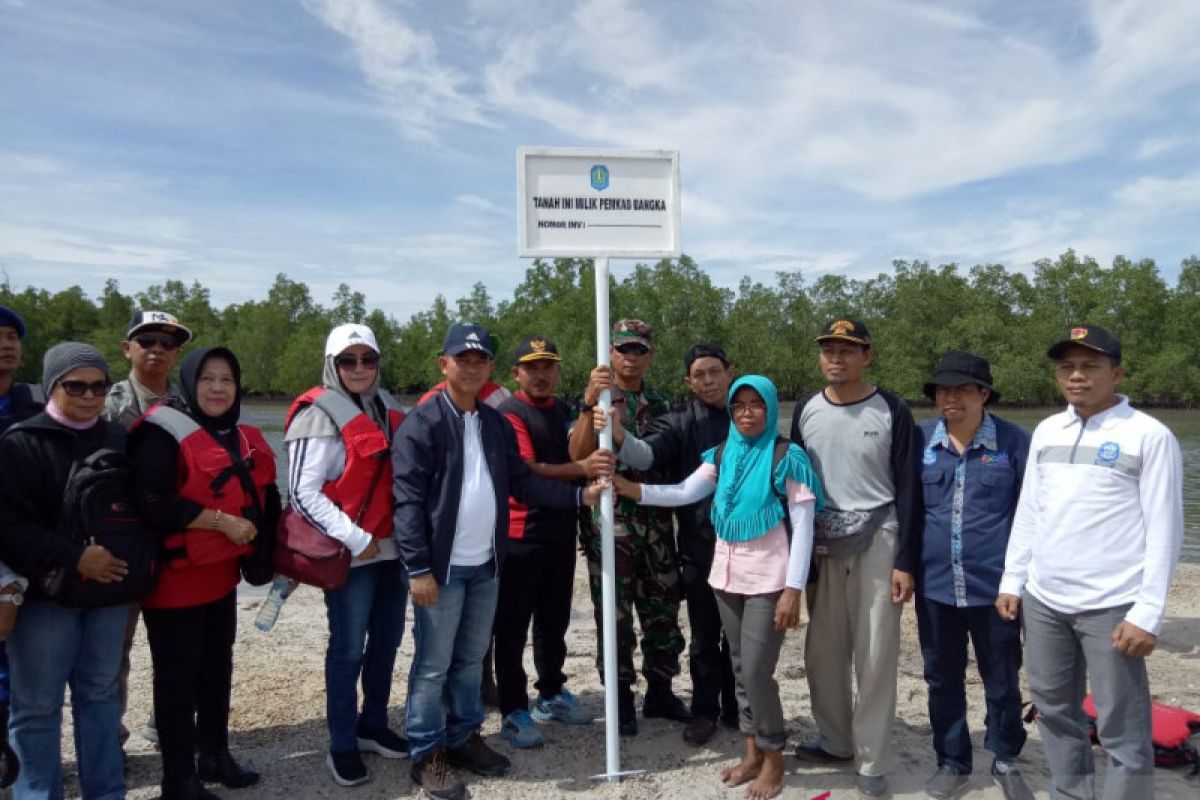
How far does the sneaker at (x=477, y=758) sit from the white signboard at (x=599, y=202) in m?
2.63

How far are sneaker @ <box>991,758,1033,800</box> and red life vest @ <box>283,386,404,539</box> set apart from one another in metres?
3.34

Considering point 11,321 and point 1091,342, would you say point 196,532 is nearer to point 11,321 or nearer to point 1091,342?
point 11,321

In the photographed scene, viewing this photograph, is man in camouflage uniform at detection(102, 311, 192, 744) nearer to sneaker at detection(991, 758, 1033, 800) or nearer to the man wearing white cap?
the man wearing white cap

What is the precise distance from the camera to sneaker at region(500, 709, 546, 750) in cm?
462

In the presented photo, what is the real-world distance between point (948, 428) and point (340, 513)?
10.2 ft

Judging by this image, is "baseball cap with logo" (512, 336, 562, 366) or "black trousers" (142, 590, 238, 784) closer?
"black trousers" (142, 590, 238, 784)

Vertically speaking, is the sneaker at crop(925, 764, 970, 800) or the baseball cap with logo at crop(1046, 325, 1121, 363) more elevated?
the baseball cap with logo at crop(1046, 325, 1121, 363)

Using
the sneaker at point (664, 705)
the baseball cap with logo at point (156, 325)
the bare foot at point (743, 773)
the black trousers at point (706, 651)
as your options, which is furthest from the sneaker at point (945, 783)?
the baseball cap with logo at point (156, 325)

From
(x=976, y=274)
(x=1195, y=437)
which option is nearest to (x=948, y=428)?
(x=1195, y=437)

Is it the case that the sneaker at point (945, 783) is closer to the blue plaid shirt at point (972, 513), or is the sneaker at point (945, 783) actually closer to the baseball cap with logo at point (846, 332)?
the blue plaid shirt at point (972, 513)

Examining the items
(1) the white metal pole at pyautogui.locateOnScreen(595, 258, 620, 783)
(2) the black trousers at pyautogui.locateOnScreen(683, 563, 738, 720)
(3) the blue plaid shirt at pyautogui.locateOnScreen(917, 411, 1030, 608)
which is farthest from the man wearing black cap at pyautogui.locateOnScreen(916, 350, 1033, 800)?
(1) the white metal pole at pyautogui.locateOnScreen(595, 258, 620, 783)

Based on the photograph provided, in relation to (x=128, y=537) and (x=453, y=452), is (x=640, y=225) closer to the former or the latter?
(x=453, y=452)

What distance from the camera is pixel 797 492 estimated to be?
13.0 ft

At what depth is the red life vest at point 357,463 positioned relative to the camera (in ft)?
13.1
